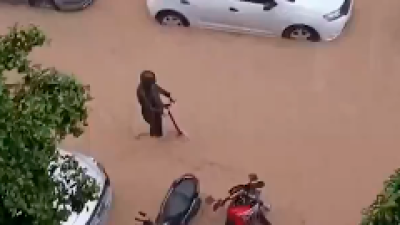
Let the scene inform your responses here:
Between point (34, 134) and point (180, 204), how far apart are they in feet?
12.4

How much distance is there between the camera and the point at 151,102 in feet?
31.0

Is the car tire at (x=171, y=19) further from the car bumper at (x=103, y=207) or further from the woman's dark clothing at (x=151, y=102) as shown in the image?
the car bumper at (x=103, y=207)

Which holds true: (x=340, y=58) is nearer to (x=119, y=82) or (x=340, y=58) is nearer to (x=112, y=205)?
(x=119, y=82)

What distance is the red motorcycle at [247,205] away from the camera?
8695 millimetres

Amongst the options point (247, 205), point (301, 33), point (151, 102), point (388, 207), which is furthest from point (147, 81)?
point (388, 207)

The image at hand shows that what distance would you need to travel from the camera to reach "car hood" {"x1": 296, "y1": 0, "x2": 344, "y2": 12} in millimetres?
10695

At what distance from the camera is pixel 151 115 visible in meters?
9.62

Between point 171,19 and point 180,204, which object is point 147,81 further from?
point 171,19

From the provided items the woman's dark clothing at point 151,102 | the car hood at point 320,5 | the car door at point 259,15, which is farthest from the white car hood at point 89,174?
the car hood at point 320,5

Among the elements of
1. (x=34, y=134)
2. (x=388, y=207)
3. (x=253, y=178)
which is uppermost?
(x=34, y=134)

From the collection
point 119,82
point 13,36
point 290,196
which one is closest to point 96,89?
point 119,82

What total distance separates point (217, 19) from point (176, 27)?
65 cm

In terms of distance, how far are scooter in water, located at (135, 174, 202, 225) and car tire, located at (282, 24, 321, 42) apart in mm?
2780

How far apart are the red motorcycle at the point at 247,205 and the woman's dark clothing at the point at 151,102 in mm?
1341
